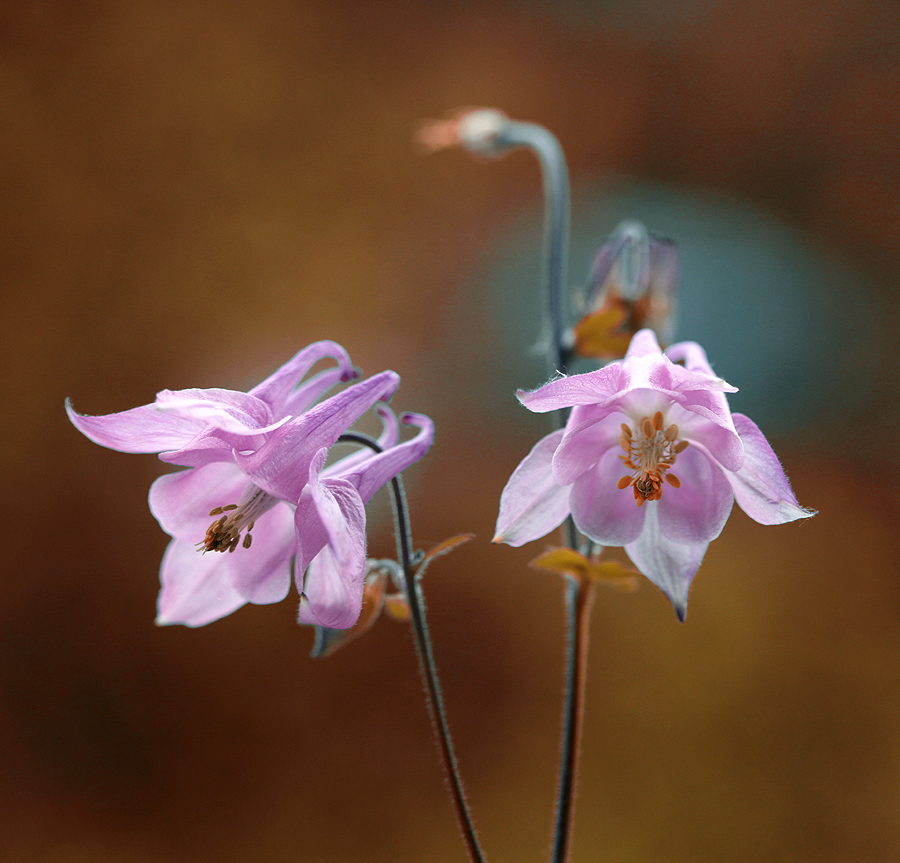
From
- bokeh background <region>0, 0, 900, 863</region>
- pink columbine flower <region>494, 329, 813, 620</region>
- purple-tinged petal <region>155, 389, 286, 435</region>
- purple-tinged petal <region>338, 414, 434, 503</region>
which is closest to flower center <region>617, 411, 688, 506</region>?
pink columbine flower <region>494, 329, 813, 620</region>

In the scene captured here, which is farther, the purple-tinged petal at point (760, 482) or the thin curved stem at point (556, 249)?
the thin curved stem at point (556, 249)

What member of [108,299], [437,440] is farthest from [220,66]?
[437,440]

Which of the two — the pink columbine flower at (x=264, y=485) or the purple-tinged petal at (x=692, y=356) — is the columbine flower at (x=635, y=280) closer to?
the purple-tinged petal at (x=692, y=356)

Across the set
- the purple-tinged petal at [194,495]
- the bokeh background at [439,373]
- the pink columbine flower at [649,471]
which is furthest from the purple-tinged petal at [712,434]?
the bokeh background at [439,373]

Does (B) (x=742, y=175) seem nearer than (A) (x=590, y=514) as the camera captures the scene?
No

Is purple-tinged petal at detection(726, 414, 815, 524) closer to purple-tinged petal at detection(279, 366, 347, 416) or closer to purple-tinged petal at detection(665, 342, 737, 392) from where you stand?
purple-tinged petal at detection(665, 342, 737, 392)

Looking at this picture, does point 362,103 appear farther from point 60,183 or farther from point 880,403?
point 880,403
